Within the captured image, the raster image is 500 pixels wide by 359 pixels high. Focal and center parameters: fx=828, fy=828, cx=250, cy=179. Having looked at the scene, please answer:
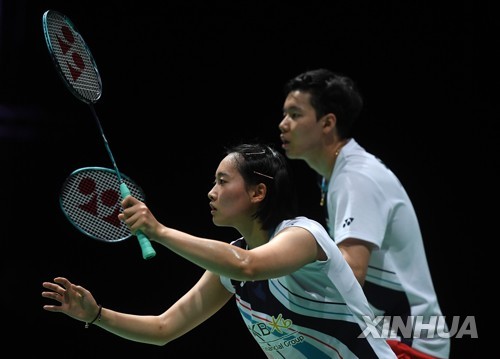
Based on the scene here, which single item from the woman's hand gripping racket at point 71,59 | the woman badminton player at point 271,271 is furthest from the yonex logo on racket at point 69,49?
the woman badminton player at point 271,271

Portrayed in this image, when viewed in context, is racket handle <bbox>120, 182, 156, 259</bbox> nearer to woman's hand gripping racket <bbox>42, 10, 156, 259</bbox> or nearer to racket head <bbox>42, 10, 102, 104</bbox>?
woman's hand gripping racket <bbox>42, 10, 156, 259</bbox>

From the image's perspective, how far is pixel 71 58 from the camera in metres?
3.15

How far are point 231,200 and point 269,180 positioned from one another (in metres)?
0.16

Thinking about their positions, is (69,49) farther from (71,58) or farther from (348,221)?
(348,221)

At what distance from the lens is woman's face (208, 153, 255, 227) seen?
112 inches

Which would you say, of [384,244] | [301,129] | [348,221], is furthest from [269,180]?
[301,129]

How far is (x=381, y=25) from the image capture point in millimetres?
5297

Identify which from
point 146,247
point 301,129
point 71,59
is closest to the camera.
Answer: point 146,247

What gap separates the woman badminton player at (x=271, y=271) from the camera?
246 cm

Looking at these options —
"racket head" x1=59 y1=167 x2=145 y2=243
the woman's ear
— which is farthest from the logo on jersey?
"racket head" x1=59 y1=167 x2=145 y2=243

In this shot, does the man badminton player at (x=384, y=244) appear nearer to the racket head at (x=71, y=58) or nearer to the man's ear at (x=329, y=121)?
the man's ear at (x=329, y=121)

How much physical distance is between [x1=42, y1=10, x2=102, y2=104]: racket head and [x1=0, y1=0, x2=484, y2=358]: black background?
123 cm

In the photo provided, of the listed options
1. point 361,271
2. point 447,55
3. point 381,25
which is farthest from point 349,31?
point 361,271

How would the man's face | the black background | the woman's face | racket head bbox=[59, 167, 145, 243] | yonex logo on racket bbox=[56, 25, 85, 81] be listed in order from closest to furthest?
the woman's face, racket head bbox=[59, 167, 145, 243], yonex logo on racket bbox=[56, 25, 85, 81], the man's face, the black background
